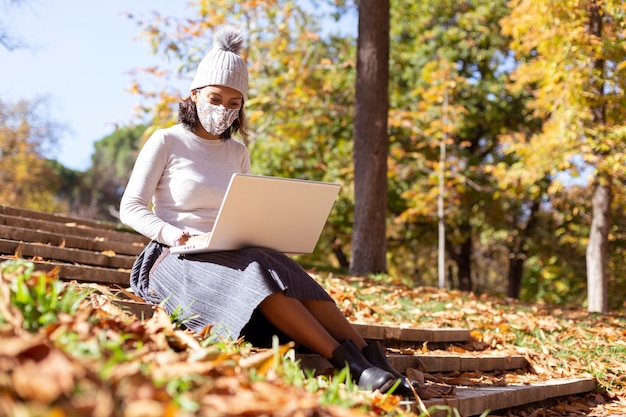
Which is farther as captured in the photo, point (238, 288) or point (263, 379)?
point (238, 288)

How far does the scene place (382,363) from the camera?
3180 millimetres

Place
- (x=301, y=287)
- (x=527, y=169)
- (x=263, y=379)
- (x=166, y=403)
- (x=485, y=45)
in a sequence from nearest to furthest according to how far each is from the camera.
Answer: (x=166, y=403) → (x=263, y=379) → (x=301, y=287) → (x=527, y=169) → (x=485, y=45)

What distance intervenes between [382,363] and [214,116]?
1.57m

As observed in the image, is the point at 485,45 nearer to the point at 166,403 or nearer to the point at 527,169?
the point at 527,169

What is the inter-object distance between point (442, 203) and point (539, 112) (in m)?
3.24

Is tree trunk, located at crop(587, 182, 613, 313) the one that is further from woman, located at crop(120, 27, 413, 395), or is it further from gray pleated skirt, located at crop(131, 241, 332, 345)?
gray pleated skirt, located at crop(131, 241, 332, 345)

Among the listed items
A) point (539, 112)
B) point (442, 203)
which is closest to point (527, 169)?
point (539, 112)

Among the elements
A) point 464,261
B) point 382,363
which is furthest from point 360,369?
point 464,261

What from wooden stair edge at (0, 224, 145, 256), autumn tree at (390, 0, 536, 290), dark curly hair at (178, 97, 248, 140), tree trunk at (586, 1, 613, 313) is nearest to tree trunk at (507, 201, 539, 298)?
autumn tree at (390, 0, 536, 290)

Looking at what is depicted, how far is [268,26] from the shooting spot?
1348cm

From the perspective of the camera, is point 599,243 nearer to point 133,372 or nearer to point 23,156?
point 133,372

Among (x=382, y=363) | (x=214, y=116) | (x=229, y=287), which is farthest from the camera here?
(x=214, y=116)

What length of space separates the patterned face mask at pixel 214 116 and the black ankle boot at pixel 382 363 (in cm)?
141

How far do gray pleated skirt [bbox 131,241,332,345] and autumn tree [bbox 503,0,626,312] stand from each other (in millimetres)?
6655
